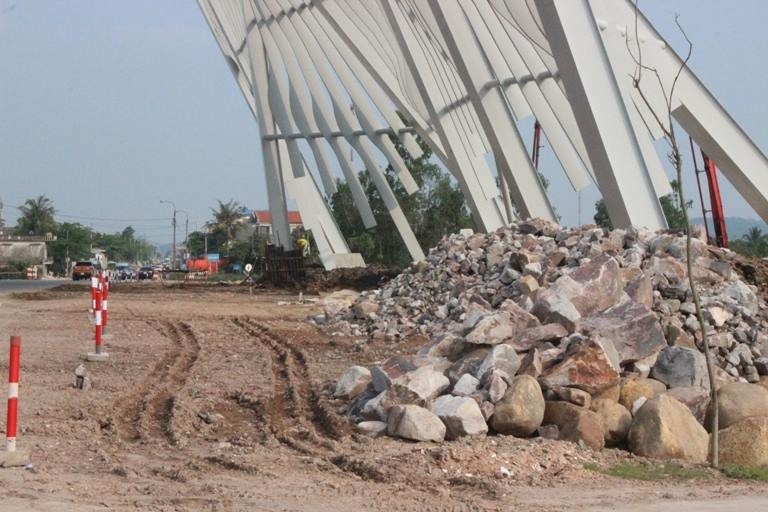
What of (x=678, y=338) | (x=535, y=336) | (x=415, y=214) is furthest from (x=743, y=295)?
(x=415, y=214)

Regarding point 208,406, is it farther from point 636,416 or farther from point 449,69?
point 449,69

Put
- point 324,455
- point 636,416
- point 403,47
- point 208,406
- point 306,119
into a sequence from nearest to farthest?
point 324,455
point 636,416
point 208,406
point 403,47
point 306,119

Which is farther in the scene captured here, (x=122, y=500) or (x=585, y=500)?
(x=585, y=500)

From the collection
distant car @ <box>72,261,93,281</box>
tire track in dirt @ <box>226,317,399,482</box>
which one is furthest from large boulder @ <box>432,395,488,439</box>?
distant car @ <box>72,261,93,281</box>

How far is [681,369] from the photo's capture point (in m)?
9.76

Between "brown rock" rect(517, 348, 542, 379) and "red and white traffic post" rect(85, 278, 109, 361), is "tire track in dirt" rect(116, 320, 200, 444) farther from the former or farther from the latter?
"brown rock" rect(517, 348, 542, 379)

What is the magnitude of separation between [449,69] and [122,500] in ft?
89.3

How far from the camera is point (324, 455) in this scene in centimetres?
796

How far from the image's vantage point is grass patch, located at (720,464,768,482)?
25.2ft

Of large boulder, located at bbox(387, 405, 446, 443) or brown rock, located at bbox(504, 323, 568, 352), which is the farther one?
brown rock, located at bbox(504, 323, 568, 352)

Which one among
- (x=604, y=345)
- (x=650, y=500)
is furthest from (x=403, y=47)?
(x=650, y=500)

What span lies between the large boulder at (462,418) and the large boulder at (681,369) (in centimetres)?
200

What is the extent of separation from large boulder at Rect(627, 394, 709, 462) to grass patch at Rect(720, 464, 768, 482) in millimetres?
330

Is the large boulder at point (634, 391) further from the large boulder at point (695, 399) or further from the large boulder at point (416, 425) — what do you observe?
the large boulder at point (416, 425)
